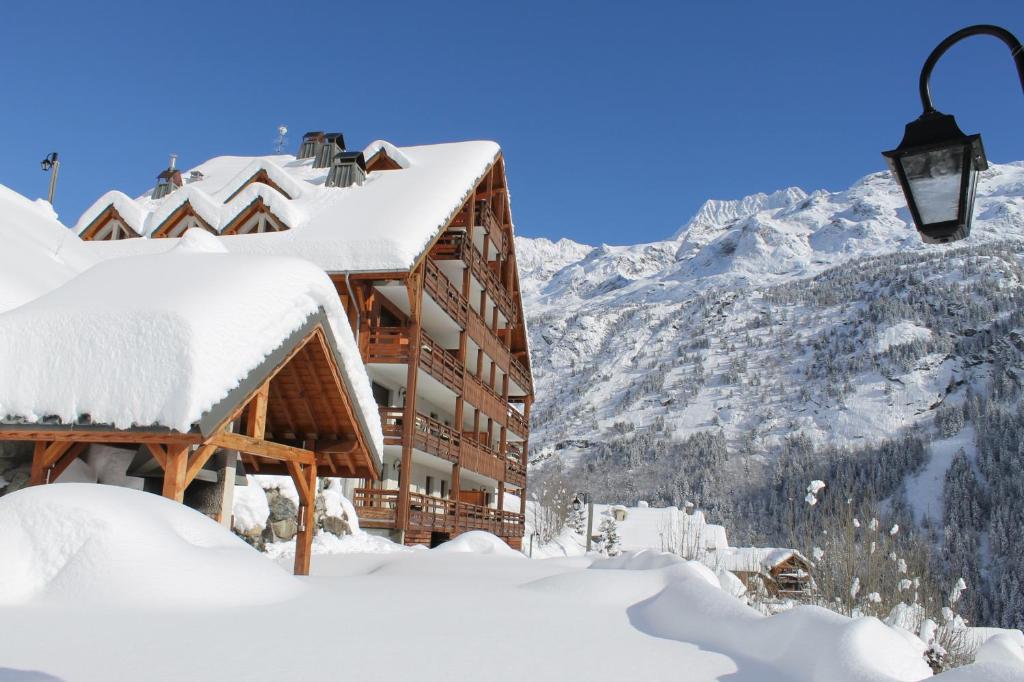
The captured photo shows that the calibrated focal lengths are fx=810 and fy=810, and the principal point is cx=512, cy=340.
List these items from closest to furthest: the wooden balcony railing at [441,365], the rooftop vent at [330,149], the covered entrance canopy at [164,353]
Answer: the covered entrance canopy at [164,353] < the wooden balcony railing at [441,365] < the rooftop vent at [330,149]

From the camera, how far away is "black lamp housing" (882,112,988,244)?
12.4ft

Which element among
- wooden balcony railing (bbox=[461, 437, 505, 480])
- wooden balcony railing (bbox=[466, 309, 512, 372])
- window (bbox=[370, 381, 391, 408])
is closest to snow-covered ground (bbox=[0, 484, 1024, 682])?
window (bbox=[370, 381, 391, 408])

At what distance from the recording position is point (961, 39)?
4.02 meters

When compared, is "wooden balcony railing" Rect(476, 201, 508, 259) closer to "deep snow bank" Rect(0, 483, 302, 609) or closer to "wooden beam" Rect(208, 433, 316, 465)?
"wooden beam" Rect(208, 433, 316, 465)

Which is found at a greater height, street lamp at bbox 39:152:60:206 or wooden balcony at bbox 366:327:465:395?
street lamp at bbox 39:152:60:206

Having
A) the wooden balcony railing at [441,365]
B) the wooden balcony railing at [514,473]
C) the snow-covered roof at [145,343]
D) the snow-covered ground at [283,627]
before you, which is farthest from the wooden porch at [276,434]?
the wooden balcony railing at [514,473]

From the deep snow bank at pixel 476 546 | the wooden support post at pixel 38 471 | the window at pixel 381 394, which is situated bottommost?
the deep snow bank at pixel 476 546

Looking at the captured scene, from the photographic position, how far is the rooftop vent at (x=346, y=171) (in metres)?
24.8

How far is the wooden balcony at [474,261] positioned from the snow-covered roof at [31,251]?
1028 cm

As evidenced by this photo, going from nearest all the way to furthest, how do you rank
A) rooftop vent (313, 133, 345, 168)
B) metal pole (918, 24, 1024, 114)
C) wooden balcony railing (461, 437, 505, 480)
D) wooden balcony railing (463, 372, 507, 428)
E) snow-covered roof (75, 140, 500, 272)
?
1. metal pole (918, 24, 1024, 114)
2. snow-covered roof (75, 140, 500, 272)
3. wooden balcony railing (461, 437, 505, 480)
4. wooden balcony railing (463, 372, 507, 428)
5. rooftop vent (313, 133, 345, 168)

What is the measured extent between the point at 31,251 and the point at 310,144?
667 inches

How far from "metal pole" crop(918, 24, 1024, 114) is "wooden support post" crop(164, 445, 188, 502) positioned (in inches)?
262

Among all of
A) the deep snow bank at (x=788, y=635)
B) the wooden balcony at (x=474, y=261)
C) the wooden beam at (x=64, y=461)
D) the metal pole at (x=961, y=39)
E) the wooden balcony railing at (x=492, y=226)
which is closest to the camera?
the metal pole at (x=961, y=39)

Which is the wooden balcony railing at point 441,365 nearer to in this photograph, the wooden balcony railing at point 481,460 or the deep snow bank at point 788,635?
the wooden balcony railing at point 481,460
